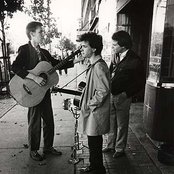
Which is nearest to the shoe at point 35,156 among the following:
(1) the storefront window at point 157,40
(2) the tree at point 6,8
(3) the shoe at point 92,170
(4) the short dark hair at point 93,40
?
(3) the shoe at point 92,170

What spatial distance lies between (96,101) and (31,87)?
4.25ft

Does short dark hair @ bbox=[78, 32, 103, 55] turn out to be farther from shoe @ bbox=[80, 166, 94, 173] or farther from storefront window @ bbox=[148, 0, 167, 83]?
shoe @ bbox=[80, 166, 94, 173]

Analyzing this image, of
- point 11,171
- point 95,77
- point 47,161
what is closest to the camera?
point 95,77

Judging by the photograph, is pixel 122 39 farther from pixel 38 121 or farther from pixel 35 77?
pixel 38 121

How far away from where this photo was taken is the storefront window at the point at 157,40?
4.01m

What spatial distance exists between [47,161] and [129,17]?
5684 millimetres

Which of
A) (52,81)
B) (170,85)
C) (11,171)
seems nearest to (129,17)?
(170,85)

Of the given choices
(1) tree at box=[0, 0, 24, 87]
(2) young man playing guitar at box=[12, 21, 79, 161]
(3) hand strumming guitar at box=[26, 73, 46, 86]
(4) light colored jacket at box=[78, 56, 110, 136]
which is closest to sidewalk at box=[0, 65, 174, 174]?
(2) young man playing guitar at box=[12, 21, 79, 161]

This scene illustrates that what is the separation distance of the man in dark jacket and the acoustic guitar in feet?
2.70

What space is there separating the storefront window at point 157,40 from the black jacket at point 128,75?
0.63 metres

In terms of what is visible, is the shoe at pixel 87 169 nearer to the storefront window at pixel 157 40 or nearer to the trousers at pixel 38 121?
the trousers at pixel 38 121

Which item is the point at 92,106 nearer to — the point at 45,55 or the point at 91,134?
the point at 91,134

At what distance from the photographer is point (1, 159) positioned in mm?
3865

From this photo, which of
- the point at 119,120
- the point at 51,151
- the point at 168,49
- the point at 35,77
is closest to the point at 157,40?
the point at 168,49
